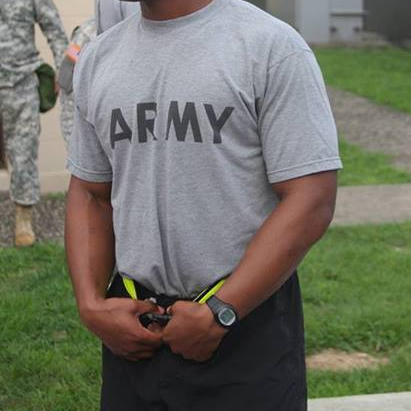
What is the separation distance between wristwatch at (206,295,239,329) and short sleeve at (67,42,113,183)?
Answer: 0.48 metres

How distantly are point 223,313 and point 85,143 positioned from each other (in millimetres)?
564

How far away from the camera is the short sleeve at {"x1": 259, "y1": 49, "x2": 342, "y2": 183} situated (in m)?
2.22

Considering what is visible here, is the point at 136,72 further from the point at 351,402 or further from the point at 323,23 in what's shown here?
the point at 323,23

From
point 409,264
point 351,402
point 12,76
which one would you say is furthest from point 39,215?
point 351,402

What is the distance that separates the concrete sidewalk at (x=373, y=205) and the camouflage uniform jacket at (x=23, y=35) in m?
2.33

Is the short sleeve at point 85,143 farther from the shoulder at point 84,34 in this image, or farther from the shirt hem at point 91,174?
the shoulder at point 84,34

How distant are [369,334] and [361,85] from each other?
11409 millimetres

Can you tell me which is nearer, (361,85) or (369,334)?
(369,334)

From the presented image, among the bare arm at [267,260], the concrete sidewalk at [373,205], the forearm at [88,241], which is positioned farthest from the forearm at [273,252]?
the concrete sidewalk at [373,205]

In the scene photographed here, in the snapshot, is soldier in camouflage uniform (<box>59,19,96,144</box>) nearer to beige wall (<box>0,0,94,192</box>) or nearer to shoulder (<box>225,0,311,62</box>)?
beige wall (<box>0,0,94,192</box>)

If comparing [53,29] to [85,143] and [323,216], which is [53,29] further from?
[323,216]

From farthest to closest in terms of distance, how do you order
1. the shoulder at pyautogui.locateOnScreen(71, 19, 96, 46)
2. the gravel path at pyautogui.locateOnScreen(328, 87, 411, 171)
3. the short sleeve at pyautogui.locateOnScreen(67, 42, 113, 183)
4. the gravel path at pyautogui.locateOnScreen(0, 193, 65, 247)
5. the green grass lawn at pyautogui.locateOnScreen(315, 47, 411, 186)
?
the gravel path at pyautogui.locateOnScreen(328, 87, 411, 171) < the green grass lawn at pyautogui.locateOnScreen(315, 47, 411, 186) < the gravel path at pyautogui.locateOnScreen(0, 193, 65, 247) < the shoulder at pyautogui.locateOnScreen(71, 19, 96, 46) < the short sleeve at pyautogui.locateOnScreen(67, 42, 113, 183)

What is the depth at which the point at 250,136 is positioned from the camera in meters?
2.28

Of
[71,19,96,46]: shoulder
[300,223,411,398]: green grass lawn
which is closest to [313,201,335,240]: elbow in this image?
[300,223,411,398]: green grass lawn
